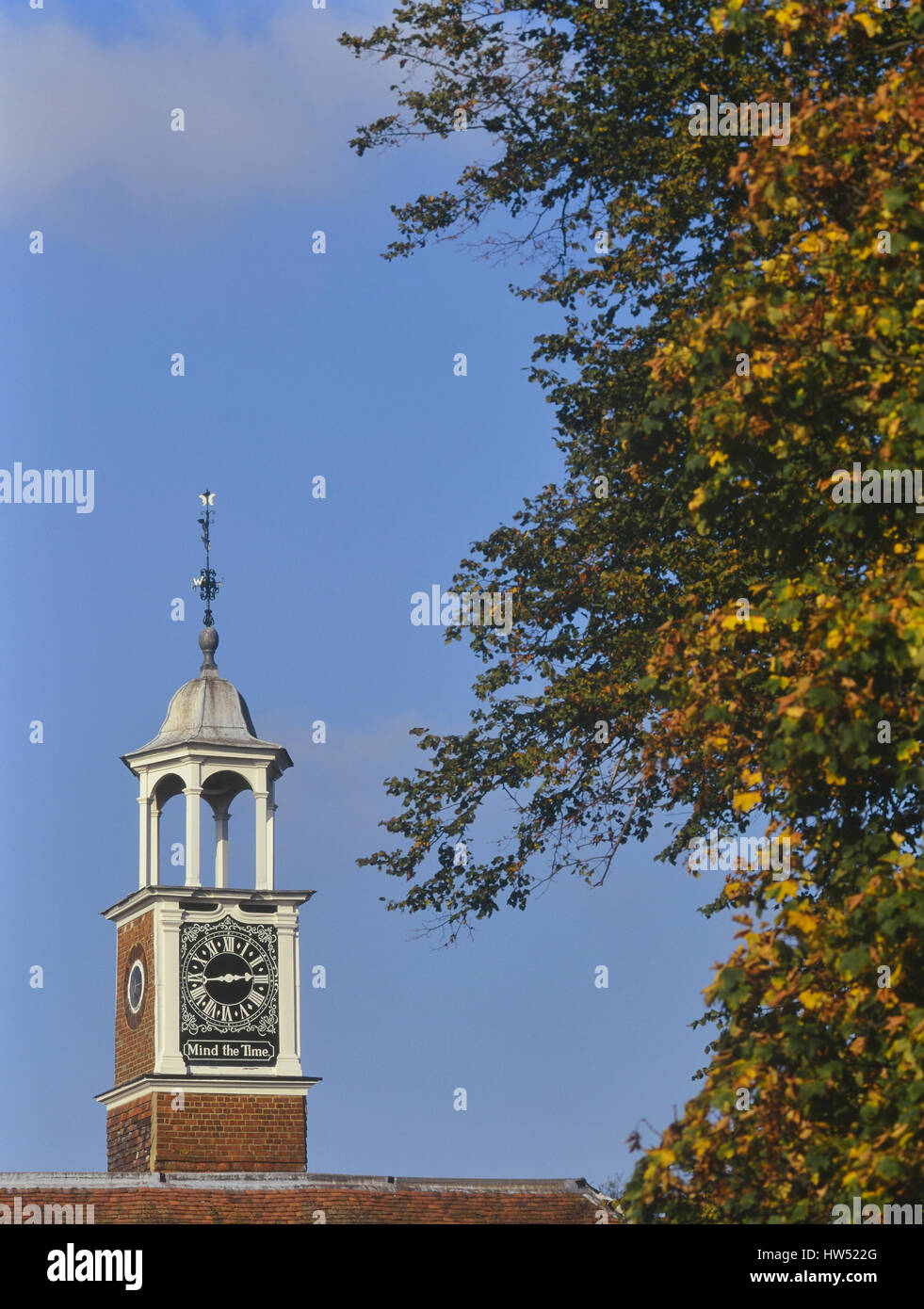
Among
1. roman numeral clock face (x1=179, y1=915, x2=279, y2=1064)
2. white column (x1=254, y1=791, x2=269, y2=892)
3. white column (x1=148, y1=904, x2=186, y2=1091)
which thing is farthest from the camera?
white column (x1=254, y1=791, x2=269, y2=892)

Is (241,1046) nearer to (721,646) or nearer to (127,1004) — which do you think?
(127,1004)

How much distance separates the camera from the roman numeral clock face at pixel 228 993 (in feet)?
114

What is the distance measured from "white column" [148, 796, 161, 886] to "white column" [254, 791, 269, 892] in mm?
1701

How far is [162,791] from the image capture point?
122 feet

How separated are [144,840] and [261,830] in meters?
2.02

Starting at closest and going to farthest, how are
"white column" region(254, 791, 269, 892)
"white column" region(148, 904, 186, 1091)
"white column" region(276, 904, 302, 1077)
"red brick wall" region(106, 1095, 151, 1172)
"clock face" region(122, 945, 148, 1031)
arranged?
"red brick wall" region(106, 1095, 151, 1172)
"white column" region(148, 904, 186, 1091)
"white column" region(276, 904, 302, 1077)
"clock face" region(122, 945, 148, 1031)
"white column" region(254, 791, 269, 892)

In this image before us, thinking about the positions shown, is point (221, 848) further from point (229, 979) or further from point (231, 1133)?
point (231, 1133)

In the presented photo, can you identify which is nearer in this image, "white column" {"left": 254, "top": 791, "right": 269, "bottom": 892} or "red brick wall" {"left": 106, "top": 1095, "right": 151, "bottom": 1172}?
"red brick wall" {"left": 106, "top": 1095, "right": 151, "bottom": 1172}

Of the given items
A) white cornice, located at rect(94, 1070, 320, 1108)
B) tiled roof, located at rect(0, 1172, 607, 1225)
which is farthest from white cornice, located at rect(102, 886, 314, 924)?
tiled roof, located at rect(0, 1172, 607, 1225)

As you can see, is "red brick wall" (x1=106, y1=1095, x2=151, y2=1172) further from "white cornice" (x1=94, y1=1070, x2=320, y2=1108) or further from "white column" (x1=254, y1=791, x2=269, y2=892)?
"white column" (x1=254, y1=791, x2=269, y2=892)

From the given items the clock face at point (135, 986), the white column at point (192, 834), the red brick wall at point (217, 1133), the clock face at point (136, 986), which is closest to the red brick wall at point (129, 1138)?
the red brick wall at point (217, 1133)

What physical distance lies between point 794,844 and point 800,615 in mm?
1684

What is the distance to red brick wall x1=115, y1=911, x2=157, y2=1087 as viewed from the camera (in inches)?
1385
